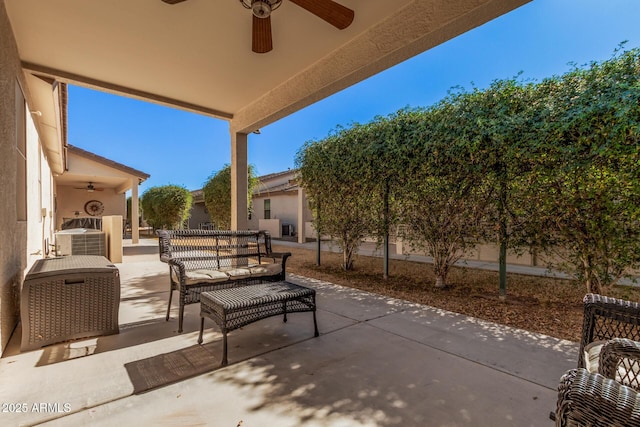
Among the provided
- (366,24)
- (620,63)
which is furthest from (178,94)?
(620,63)

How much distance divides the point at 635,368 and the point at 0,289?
15.1ft

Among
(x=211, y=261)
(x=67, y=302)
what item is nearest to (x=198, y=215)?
(x=211, y=261)

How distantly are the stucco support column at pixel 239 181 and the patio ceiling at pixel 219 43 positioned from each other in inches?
51.7

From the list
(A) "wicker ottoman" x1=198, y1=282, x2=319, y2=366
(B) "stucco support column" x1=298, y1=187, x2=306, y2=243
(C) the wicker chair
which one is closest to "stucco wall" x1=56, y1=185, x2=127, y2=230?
(B) "stucco support column" x1=298, y1=187, x2=306, y2=243

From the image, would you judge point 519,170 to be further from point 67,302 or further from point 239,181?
point 67,302

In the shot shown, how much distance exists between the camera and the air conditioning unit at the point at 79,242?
22.8 feet

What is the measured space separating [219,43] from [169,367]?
3.71 metres

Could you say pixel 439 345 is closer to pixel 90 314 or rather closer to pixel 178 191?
pixel 90 314

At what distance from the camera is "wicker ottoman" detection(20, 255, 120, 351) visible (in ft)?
9.20

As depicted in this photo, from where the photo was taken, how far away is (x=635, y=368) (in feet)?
5.32

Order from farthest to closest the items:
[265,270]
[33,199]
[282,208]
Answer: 1. [282,208]
2. [33,199]
3. [265,270]

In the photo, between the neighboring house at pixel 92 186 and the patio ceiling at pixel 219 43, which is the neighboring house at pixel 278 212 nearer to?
the neighboring house at pixel 92 186

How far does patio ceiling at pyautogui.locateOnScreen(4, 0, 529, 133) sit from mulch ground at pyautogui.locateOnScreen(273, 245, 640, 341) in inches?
136

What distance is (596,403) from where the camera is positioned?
96 cm
